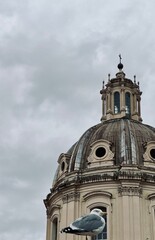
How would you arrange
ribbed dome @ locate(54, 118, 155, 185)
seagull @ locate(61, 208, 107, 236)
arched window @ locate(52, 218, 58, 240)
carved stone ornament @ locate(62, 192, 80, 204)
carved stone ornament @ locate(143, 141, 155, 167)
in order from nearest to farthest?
seagull @ locate(61, 208, 107, 236) < carved stone ornament @ locate(62, 192, 80, 204) < ribbed dome @ locate(54, 118, 155, 185) < carved stone ornament @ locate(143, 141, 155, 167) < arched window @ locate(52, 218, 58, 240)

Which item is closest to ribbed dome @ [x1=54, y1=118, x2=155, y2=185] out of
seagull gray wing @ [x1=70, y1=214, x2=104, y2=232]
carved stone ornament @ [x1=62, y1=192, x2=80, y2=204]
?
carved stone ornament @ [x1=62, y1=192, x2=80, y2=204]

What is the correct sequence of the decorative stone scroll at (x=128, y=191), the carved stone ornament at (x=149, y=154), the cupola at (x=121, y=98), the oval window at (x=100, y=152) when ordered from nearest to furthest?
the decorative stone scroll at (x=128, y=191) → the carved stone ornament at (x=149, y=154) → the oval window at (x=100, y=152) → the cupola at (x=121, y=98)

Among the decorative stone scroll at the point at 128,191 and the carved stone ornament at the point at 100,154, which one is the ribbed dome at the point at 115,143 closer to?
the carved stone ornament at the point at 100,154

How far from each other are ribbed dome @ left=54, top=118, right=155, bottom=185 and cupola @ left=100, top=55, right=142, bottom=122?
11.0 ft

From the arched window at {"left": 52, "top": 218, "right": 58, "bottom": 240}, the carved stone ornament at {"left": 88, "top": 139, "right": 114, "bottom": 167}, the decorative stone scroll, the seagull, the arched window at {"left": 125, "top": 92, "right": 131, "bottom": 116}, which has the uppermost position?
the arched window at {"left": 125, "top": 92, "right": 131, "bottom": 116}

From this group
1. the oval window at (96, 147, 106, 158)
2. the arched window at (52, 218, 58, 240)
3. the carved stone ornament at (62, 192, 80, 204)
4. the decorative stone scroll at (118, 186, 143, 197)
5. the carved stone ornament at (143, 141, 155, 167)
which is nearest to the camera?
the decorative stone scroll at (118, 186, 143, 197)

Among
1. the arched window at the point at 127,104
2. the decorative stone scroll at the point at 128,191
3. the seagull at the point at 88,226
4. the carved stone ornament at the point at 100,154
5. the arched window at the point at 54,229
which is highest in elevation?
the arched window at the point at 127,104


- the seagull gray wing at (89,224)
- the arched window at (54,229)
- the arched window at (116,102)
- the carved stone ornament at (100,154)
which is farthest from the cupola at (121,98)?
the seagull gray wing at (89,224)

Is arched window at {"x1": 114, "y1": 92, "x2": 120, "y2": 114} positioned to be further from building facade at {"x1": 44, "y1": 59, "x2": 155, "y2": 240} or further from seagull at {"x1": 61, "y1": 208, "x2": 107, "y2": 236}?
seagull at {"x1": 61, "y1": 208, "x2": 107, "y2": 236}

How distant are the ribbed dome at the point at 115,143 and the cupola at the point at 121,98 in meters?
3.36

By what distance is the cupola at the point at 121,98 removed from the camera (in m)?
49.1

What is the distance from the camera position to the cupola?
49.1m

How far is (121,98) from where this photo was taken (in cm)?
4962

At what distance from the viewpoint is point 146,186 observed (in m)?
40.5
